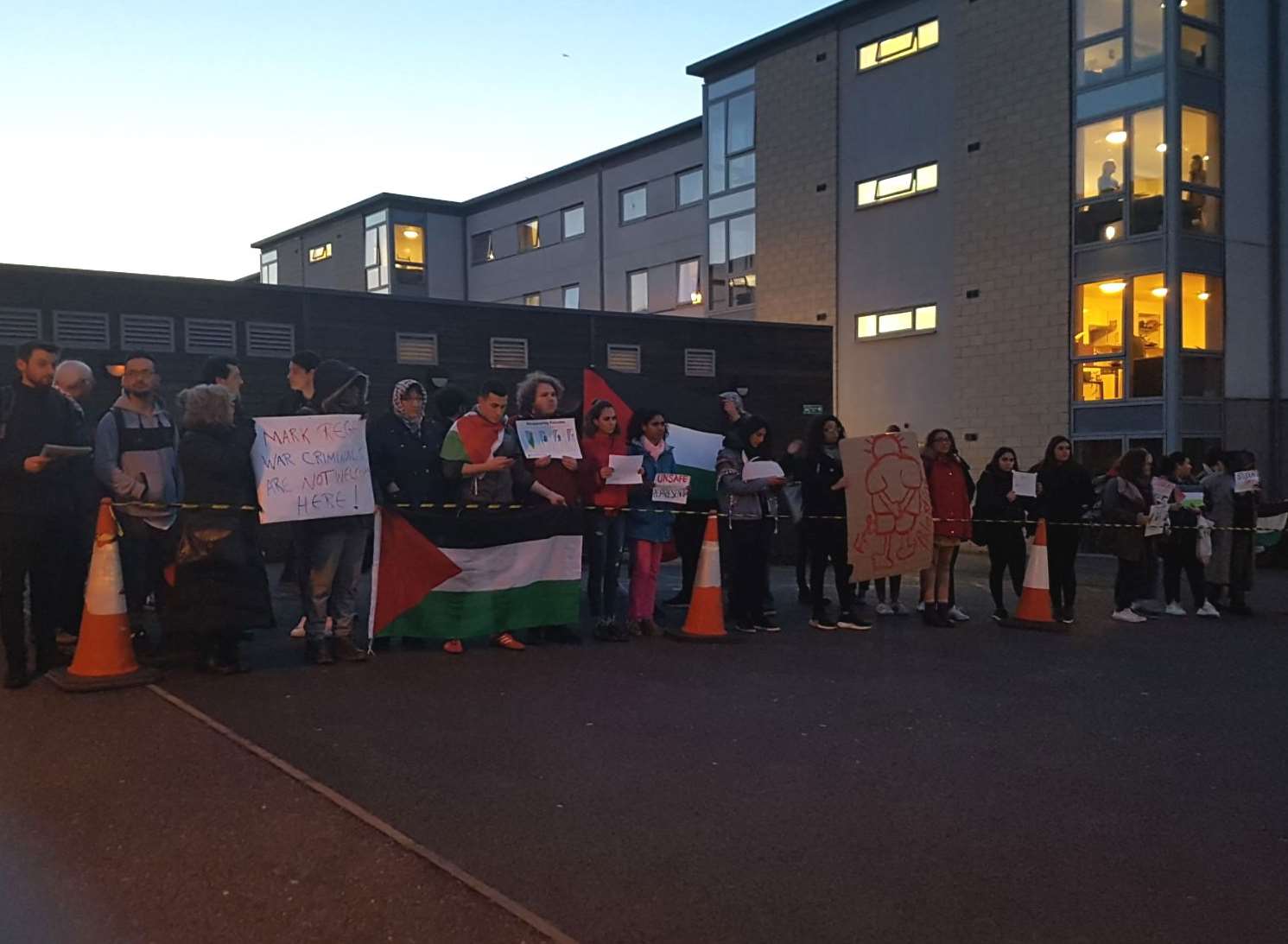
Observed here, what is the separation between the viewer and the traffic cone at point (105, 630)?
672cm

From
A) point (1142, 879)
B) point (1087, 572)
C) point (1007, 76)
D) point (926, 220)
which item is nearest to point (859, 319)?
point (926, 220)

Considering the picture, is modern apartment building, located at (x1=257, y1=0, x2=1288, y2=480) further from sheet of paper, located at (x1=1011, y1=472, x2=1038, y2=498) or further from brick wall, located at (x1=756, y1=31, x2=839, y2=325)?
sheet of paper, located at (x1=1011, y1=472, x2=1038, y2=498)

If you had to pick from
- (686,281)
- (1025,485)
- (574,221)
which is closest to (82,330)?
(1025,485)

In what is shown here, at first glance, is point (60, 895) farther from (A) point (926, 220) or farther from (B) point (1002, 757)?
(A) point (926, 220)

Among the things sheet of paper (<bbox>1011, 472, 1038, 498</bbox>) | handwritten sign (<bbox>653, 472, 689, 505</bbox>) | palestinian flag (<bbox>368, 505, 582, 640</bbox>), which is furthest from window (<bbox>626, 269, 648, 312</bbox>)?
palestinian flag (<bbox>368, 505, 582, 640</bbox>)

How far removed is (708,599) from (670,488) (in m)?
0.95

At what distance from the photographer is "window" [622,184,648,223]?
35656 mm

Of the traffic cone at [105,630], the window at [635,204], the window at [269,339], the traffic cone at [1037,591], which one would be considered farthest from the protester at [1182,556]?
the window at [635,204]

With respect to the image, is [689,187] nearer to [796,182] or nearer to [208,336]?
[796,182]

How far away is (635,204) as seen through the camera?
1423 inches

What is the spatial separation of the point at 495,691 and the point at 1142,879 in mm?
3919

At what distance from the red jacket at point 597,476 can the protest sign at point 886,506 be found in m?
2.24

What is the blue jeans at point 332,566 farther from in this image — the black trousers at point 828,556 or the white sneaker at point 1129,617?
the white sneaker at point 1129,617

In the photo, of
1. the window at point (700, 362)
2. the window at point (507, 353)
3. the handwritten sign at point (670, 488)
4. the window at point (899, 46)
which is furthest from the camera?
the window at point (899, 46)
